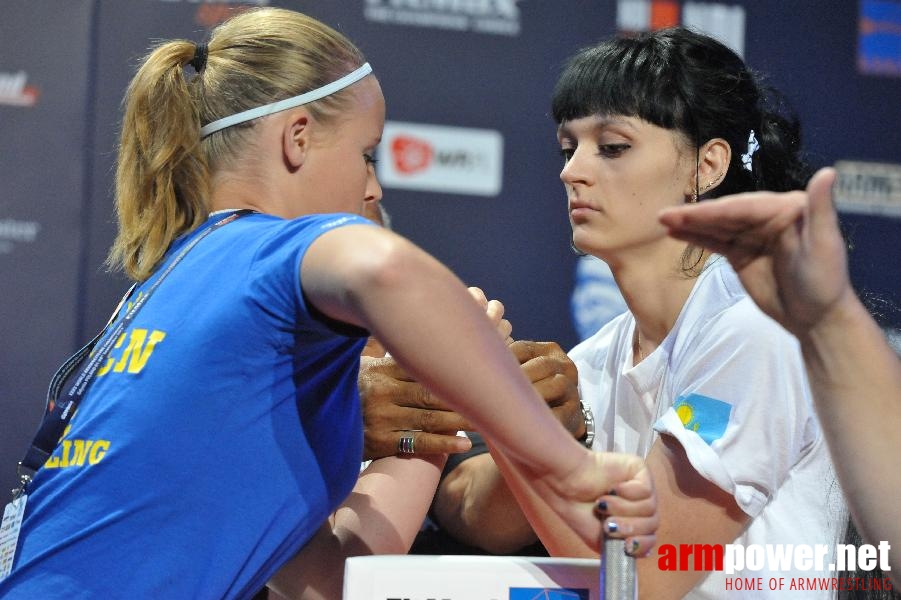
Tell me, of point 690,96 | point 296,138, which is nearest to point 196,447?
point 296,138

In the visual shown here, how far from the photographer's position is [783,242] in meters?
0.93

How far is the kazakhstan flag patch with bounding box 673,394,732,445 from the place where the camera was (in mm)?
1510

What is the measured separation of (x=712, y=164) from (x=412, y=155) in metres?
1.44

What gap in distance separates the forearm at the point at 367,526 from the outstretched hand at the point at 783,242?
0.63m

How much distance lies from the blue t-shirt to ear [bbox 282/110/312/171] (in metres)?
0.22

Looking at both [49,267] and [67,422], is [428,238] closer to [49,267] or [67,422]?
[49,267]

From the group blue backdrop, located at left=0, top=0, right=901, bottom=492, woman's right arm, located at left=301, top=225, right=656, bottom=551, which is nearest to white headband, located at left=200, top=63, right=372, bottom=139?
woman's right arm, located at left=301, top=225, right=656, bottom=551

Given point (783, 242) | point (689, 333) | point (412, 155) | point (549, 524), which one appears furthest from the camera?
point (412, 155)

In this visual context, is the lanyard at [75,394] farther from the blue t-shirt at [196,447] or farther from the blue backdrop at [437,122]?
the blue backdrop at [437,122]

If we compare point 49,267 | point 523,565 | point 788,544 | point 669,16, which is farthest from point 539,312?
point 523,565

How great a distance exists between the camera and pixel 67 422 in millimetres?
1191

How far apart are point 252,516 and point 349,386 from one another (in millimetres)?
193

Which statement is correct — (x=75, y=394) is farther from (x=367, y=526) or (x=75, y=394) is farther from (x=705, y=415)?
(x=705, y=415)

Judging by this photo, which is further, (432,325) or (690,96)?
(690,96)
